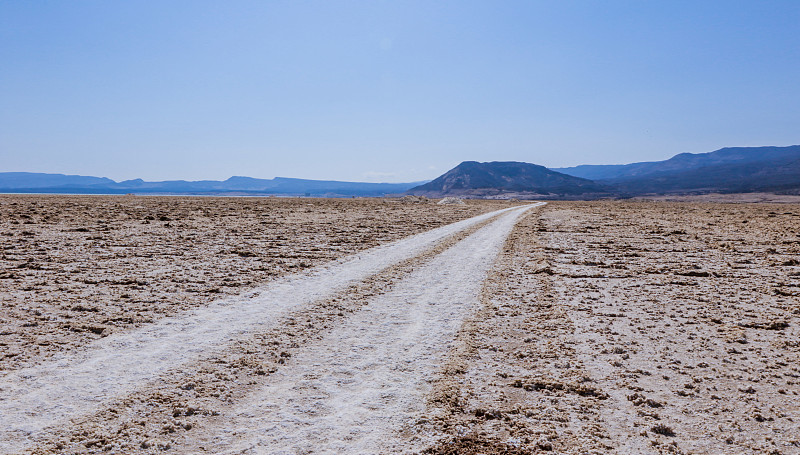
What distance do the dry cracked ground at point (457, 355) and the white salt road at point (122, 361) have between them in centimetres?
10

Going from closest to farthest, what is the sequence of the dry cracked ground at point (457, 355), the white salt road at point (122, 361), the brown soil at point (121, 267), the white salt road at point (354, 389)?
the white salt road at point (354, 389)
the dry cracked ground at point (457, 355)
the white salt road at point (122, 361)
the brown soil at point (121, 267)

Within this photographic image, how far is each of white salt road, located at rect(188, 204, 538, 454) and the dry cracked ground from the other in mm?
28

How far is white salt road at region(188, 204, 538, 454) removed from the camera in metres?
3.82

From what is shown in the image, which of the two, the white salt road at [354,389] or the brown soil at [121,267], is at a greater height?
the brown soil at [121,267]

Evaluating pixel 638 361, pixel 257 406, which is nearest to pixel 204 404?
pixel 257 406

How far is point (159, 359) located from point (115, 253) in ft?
31.6

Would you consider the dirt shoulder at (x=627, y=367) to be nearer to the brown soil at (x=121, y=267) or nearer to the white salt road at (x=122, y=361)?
the white salt road at (x=122, y=361)

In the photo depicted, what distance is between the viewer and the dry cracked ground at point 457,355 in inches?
155

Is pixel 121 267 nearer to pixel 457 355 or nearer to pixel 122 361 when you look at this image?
pixel 122 361

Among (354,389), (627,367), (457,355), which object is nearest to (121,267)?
(354,389)

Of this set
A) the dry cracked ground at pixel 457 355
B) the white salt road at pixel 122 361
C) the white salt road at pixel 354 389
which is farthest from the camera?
the white salt road at pixel 122 361

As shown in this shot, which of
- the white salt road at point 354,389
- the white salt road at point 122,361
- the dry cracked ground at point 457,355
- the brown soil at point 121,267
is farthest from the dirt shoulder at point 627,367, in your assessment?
the brown soil at point 121,267

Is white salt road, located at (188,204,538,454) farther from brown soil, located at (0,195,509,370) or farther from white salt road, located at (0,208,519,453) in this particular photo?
brown soil, located at (0,195,509,370)

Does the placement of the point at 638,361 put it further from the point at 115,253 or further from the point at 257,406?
the point at 115,253
